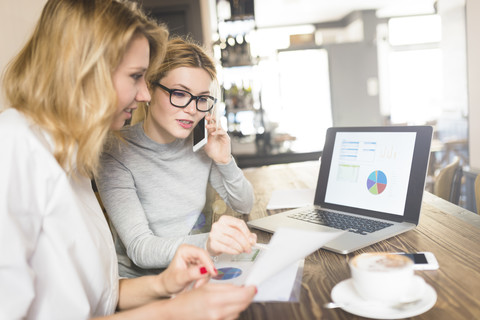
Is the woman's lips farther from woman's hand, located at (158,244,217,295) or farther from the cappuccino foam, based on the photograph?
the cappuccino foam

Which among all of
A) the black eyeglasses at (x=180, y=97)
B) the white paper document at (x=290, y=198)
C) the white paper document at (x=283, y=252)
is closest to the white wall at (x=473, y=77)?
the white paper document at (x=290, y=198)

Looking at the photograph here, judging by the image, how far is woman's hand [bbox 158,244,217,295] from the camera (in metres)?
0.79

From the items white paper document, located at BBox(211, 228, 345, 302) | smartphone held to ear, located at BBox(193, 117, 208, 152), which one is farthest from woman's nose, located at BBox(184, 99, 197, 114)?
white paper document, located at BBox(211, 228, 345, 302)

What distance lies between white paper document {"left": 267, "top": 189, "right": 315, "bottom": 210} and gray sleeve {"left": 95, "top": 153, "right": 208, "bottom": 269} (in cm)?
45

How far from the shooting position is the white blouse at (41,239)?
2.03 ft

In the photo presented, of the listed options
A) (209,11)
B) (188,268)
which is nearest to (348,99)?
(209,11)

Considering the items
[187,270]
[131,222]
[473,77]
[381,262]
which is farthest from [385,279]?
[473,77]

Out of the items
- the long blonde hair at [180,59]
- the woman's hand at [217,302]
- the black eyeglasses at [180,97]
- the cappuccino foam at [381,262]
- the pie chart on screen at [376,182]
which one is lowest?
the woman's hand at [217,302]

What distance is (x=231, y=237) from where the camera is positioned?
861 mm

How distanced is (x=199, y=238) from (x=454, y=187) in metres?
1.15

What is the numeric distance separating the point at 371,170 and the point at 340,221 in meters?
0.18

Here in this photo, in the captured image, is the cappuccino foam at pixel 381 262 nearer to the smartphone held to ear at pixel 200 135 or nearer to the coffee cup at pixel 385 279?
the coffee cup at pixel 385 279

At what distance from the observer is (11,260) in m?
0.62

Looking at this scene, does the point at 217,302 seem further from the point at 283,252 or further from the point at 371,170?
the point at 371,170
